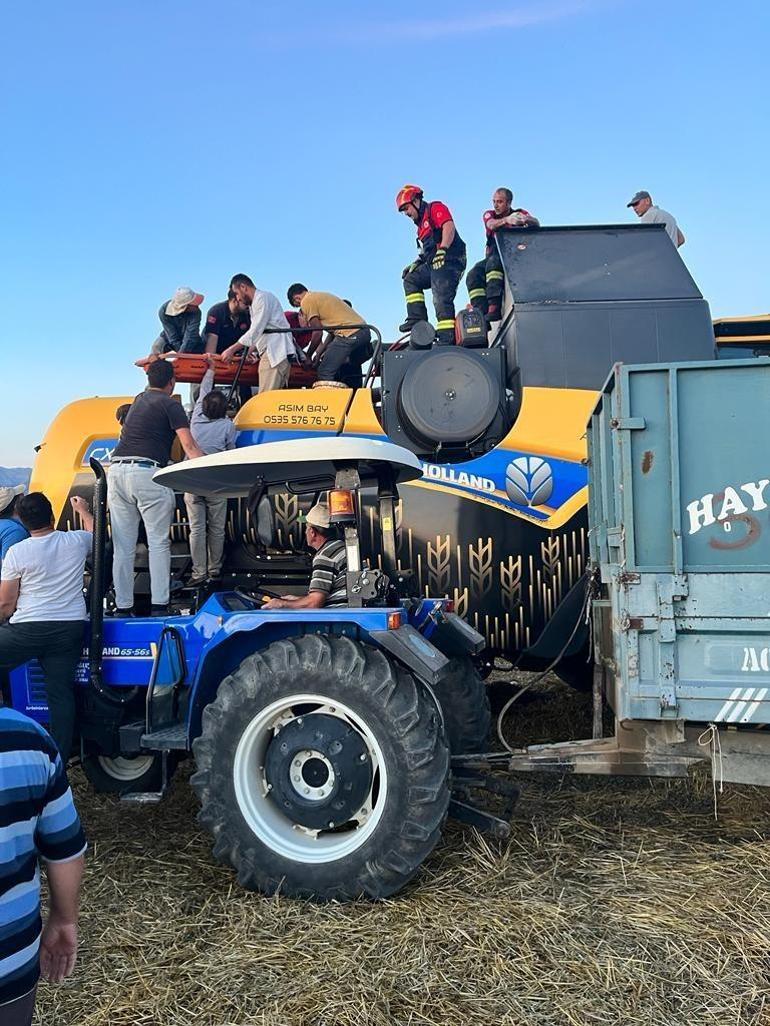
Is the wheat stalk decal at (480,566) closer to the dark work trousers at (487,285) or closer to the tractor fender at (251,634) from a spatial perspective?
the tractor fender at (251,634)

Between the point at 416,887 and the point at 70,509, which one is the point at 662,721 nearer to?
the point at 416,887

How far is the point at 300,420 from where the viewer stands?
20.2 feet

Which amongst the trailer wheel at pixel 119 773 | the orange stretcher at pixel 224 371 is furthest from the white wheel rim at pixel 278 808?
the orange stretcher at pixel 224 371

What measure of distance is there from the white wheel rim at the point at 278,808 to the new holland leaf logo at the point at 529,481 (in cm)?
233

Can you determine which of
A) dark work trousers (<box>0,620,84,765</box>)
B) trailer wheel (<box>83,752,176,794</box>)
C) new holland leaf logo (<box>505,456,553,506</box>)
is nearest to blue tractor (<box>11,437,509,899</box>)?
dark work trousers (<box>0,620,84,765</box>)

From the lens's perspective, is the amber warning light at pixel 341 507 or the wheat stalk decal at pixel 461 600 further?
the wheat stalk decal at pixel 461 600

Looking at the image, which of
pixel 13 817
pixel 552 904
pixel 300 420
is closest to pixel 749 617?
pixel 552 904

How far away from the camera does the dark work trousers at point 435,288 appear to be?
24.9 ft

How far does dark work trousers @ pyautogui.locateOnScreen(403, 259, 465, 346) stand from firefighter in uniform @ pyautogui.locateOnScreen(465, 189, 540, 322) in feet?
0.56

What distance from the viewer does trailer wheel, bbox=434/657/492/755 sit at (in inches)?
191

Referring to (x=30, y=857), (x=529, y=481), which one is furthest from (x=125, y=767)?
(x=30, y=857)

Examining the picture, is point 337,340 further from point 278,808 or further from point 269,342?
point 278,808

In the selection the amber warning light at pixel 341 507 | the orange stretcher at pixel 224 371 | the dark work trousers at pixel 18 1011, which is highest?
the orange stretcher at pixel 224 371

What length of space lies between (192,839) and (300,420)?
2.88 metres
